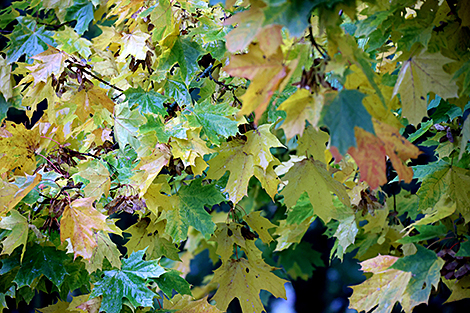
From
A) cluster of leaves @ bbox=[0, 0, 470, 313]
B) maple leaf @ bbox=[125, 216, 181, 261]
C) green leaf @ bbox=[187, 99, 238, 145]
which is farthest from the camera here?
maple leaf @ bbox=[125, 216, 181, 261]

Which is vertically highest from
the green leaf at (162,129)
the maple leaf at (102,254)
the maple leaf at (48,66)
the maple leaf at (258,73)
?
the maple leaf at (258,73)

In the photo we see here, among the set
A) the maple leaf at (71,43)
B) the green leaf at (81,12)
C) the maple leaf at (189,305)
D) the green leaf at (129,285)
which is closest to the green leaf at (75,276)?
the green leaf at (129,285)

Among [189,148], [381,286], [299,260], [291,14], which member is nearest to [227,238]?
[189,148]

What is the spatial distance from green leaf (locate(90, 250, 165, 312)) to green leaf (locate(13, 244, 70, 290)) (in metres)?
0.18

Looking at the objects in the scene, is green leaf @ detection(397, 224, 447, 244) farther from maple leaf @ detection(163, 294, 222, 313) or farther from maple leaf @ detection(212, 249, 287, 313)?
maple leaf @ detection(163, 294, 222, 313)

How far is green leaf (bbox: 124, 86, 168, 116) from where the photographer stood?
99 cm

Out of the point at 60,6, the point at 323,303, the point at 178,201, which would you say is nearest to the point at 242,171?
the point at 178,201

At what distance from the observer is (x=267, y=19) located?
1.50 ft

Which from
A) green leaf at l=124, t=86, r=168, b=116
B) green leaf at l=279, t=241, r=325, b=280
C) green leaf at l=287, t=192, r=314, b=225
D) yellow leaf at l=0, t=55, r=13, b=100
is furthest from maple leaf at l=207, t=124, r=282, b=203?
green leaf at l=279, t=241, r=325, b=280

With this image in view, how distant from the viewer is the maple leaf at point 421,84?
65 cm

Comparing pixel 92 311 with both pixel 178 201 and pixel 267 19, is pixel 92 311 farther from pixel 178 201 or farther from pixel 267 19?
pixel 267 19

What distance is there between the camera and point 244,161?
1.05m

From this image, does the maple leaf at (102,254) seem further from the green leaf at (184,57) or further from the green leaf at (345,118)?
the green leaf at (345,118)

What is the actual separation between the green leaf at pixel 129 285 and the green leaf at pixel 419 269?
26.4 inches
